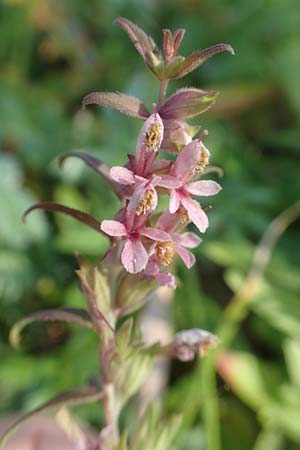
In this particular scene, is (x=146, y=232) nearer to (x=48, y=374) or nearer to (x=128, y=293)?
(x=128, y=293)

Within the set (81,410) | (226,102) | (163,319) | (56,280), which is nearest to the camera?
(81,410)

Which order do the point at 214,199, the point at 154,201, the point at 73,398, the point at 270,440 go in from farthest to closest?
the point at 214,199, the point at 270,440, the point at 73,398, the point at 154,201

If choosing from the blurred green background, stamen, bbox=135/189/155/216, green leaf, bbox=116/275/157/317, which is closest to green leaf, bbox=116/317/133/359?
green leaf, bbox=116/275/157/317

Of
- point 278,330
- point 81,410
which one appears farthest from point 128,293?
point 278,330

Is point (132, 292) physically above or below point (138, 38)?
below

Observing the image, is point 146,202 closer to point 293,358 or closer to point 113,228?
point 113,228

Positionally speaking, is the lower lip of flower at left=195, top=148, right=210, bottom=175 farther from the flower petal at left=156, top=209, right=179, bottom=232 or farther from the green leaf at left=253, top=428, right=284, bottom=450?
the green leaf at left=253, top=428, right=284, bottom=450

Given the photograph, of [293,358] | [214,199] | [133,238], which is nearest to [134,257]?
[133,238]
